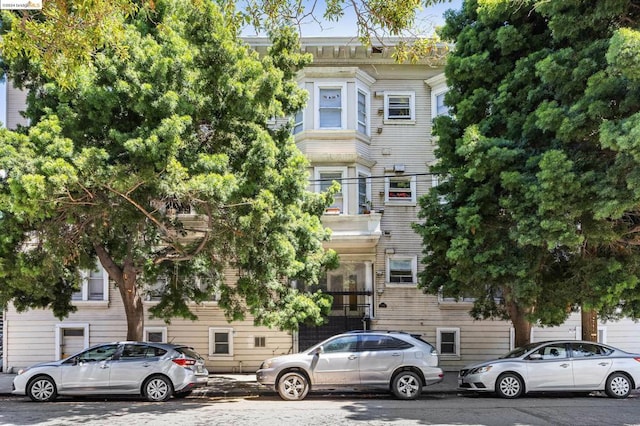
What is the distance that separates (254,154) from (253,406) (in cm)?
536

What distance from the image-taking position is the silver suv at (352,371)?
11.8m

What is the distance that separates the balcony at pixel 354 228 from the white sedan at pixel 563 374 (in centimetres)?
566

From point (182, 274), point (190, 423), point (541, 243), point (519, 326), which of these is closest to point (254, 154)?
point (182, 274)

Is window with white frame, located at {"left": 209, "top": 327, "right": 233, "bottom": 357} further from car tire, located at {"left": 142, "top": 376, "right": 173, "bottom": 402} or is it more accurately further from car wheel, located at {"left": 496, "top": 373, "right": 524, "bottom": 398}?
car wheel, located at {"left": 496, "top": 373, "right": 524, "bottom": 398}

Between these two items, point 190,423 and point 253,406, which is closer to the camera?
point 190,423

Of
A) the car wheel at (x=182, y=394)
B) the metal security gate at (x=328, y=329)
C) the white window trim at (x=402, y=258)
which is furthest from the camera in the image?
the white window trim at (x=402, y=258)

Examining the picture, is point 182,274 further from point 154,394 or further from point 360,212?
point 360,212

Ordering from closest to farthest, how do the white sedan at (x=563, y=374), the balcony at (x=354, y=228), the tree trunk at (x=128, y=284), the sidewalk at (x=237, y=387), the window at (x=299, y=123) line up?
the white sedan at (x=563, y=374) → the sidewalk at (x=237, y=387) → the tree trunk at (x=128, y=284) → the balcony at (x=354, y=228) → the window at (x=299, y=123)

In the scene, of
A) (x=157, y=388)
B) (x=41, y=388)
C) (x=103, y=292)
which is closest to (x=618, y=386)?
(x=157, y=388)

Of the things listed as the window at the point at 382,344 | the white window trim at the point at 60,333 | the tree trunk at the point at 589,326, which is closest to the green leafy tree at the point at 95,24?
the window at the point at 382,344

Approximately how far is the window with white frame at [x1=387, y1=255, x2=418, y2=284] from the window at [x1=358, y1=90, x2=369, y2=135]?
449 cm

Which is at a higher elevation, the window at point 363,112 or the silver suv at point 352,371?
the window at point 363,112

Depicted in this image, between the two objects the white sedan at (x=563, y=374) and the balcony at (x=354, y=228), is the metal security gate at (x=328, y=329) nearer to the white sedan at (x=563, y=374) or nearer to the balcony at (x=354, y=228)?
the balcony at (x=354, y=228)

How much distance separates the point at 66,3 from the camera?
19.7ft
